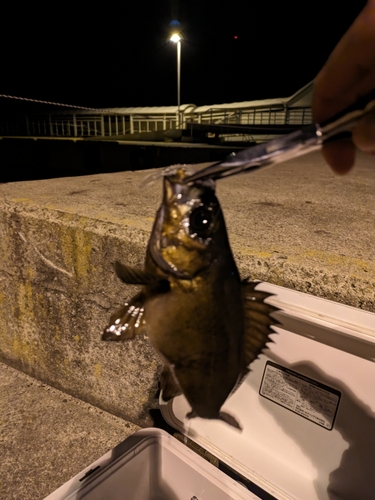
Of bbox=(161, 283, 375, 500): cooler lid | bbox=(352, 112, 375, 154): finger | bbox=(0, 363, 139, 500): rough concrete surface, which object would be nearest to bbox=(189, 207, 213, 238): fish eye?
bbox=(352, 112, 375, 154): finger

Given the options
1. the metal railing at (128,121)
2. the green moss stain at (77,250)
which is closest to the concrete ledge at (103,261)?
the green moss stain at (77,250)

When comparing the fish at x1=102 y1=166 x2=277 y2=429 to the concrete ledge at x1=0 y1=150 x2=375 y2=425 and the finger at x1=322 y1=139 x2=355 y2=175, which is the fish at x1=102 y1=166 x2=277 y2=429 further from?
the concrete ledge at x1=0 y1=150 x2=375 y2=425

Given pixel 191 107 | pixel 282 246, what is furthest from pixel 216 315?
pixel 191 107

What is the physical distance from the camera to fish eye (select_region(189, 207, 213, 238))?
0.77 m

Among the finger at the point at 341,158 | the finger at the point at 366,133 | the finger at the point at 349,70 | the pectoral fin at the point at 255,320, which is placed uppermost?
the finger at the point at 349,70

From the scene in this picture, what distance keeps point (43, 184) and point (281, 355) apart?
2.57 m

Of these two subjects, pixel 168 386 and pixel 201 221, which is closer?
pixel 201 221

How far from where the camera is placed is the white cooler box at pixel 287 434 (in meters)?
1.39

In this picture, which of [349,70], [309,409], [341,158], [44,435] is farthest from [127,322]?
[44,435]

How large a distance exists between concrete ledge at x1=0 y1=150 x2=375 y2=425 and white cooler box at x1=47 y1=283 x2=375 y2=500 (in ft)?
0.73

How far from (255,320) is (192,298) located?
179 millimetres

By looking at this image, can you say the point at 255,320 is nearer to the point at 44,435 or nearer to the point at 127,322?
the point at 127,322

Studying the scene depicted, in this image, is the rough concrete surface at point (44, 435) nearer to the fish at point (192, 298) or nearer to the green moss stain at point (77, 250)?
the green moss stain at point (77, 250)

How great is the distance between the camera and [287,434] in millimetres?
1601
